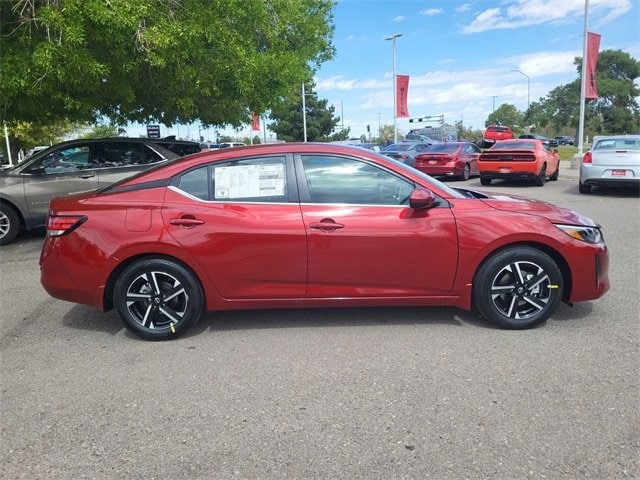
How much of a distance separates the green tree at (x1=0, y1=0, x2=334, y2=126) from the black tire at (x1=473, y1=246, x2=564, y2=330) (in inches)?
227

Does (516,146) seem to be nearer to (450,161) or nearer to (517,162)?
(517,162)

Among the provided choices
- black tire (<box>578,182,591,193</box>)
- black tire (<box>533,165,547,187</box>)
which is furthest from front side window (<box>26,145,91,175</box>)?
black tire (<box>533,165,547,187</box>)

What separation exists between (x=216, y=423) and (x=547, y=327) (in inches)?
112

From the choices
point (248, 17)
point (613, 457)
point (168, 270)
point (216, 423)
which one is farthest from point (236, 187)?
point (248, 17)

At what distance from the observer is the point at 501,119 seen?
9825cm

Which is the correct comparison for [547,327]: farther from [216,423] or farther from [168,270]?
[168,270]

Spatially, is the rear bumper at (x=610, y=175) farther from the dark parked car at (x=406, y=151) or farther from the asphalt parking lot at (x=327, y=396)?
the asphalt parking lot at (x=327, y=396)

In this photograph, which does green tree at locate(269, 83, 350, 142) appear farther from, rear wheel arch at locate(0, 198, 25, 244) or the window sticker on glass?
the window sticker on glass

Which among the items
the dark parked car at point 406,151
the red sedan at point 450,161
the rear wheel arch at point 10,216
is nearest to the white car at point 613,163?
the red sedan at point 450,161

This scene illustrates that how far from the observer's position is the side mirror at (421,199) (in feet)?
13.4

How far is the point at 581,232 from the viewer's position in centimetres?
423

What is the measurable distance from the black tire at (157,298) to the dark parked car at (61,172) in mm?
4955

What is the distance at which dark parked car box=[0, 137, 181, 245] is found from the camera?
833 cm

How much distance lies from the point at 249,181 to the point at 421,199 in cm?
140
